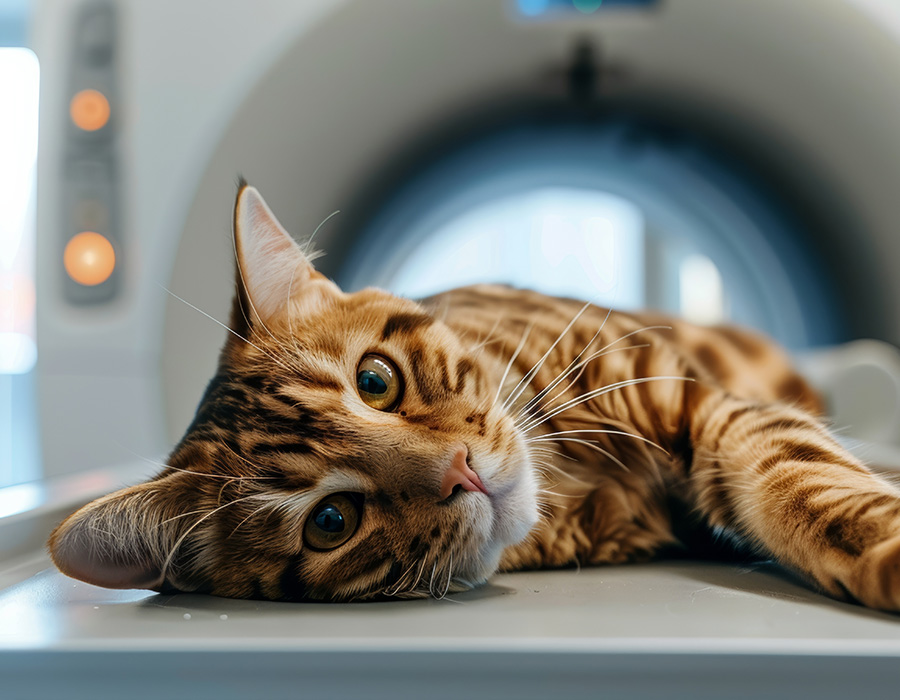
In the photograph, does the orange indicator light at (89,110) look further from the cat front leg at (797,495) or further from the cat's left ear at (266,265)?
the cat front leg at (797,495)

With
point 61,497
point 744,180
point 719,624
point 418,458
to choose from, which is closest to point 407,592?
point 418,458

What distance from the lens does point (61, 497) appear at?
2.97ft

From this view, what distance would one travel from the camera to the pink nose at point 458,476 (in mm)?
664

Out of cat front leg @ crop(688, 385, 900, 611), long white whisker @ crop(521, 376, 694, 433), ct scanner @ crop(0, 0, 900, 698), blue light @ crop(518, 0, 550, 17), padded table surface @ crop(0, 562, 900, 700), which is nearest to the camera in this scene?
padded table surface @ crop(0, 562, 900, 700)

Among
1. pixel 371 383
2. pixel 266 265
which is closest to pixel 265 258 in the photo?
pixel 266 265

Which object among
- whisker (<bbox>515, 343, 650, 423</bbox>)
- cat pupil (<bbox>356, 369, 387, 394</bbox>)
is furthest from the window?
whisker (<bbox>515, 343, 650, 423</bbox>)

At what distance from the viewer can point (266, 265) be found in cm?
76

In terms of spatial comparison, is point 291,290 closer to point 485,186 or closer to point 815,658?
point 815,658

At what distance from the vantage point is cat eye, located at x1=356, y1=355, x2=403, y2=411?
74 centimetres

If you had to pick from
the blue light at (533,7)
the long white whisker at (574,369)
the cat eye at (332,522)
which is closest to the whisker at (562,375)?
the long white whisker at (574,369)

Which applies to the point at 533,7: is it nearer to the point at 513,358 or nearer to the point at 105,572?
the point at 513,358

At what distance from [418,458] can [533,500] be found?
15 centimetres

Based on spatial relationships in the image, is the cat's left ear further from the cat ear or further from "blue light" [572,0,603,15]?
"blue light" [572,0,603,15]

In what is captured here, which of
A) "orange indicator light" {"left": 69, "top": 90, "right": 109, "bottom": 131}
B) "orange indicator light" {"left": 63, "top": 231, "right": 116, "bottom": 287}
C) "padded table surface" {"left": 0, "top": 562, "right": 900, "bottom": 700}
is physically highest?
"orange indicator light" {"left": 69, "top": 90, "right": 109, "bottom": 131}
